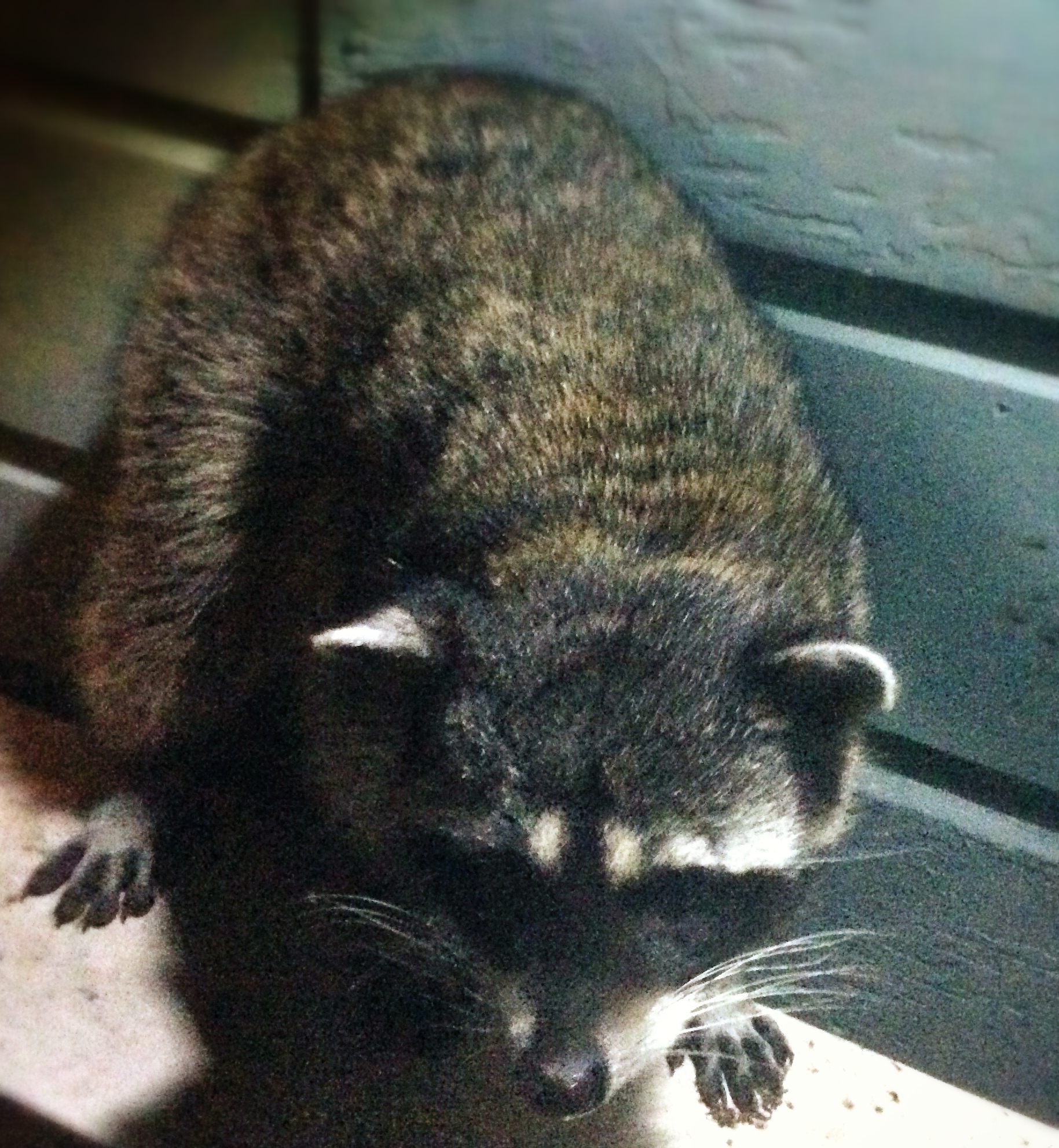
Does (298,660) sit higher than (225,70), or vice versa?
(225,70)

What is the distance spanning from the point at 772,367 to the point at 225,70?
53cm

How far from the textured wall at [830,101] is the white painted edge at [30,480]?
0.70m

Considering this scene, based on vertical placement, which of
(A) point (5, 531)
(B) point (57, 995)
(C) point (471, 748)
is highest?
(C) point (471, 748)

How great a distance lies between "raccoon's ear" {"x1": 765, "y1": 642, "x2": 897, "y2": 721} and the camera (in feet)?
2.93

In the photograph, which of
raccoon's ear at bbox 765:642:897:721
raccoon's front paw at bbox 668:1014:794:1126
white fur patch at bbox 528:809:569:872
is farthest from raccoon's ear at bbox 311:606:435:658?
raccoon's front paw at bbox 668:1014:794:1126

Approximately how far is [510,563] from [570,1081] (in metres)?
0.40

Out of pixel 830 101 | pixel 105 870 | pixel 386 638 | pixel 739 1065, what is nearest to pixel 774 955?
pixel 739 1065

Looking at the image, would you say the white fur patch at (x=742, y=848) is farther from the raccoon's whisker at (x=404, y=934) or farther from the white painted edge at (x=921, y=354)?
the white painted edge at (x=921, y=354)

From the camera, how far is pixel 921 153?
0.72m

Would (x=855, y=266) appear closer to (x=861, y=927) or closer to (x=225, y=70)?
(x=225, y=70)

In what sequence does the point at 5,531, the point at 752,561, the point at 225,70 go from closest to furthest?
the point at 225,70
the point at 752,561
the point at 5,531

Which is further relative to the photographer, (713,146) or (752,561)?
(752,561)

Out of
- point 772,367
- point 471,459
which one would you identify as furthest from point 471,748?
point 772,367

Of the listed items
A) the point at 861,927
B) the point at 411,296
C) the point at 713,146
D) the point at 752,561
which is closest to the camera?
the point at 713,146
